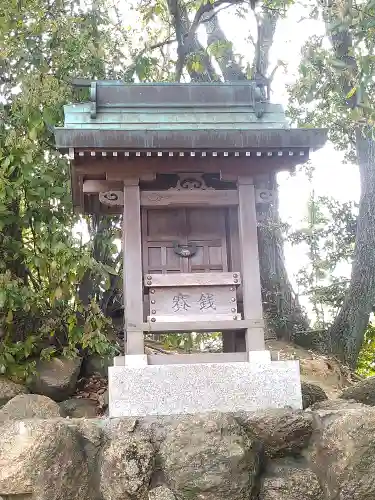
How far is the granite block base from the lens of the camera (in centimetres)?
561

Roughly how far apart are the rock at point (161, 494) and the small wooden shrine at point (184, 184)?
1288 mm

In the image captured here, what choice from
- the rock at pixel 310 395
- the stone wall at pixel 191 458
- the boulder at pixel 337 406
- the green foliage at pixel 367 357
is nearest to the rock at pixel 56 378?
the stone wall at pixel 191 458

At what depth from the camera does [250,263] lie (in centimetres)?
614

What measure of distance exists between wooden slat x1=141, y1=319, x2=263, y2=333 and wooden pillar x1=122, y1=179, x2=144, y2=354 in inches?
5.1

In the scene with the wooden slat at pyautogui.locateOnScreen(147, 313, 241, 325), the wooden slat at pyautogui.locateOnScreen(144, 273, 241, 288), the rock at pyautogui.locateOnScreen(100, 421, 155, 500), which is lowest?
the rock at pyautogui.locateOnScreen(100, 421, 155, 500)

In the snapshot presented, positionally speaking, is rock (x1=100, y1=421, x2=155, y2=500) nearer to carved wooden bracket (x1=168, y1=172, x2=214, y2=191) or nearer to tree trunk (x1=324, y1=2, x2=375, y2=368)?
carved wooden bracket (x1=168, y1=172, x2=214, y2=191)

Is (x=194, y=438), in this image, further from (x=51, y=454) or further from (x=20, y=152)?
(x=20, y=152)

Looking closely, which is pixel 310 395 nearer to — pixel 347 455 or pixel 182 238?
pixel 347 455

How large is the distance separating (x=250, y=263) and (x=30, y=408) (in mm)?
2961

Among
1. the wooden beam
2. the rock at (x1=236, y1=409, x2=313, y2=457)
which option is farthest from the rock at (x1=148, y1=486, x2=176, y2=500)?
the wooden beam

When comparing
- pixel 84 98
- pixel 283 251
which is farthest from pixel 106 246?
pixel 283 251

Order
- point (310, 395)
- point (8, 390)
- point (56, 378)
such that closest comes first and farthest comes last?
point (310, 395) → point (8, 390) → point (56, 378)

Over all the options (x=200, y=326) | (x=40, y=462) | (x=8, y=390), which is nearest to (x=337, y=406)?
(x=200, y=326)

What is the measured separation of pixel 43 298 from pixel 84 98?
3136mm
